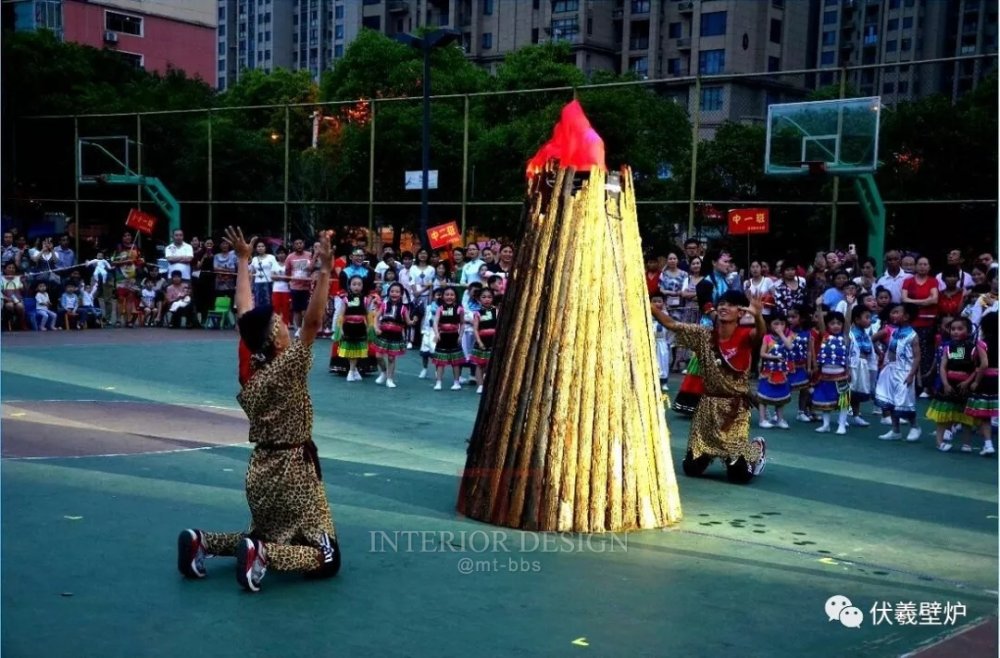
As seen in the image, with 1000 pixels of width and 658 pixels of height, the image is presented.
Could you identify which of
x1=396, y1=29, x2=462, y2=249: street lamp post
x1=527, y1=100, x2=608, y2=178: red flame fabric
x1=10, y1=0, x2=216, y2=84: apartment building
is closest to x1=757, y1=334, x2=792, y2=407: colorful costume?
x1=527, y1=100, x2=608, y2=178: red flame fabric

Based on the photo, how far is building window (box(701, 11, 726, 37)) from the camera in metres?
71.5

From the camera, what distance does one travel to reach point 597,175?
7.33m

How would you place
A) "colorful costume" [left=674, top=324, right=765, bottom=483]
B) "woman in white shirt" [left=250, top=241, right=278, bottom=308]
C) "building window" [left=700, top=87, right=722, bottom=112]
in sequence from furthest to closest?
"building window" [left=700, top=87, right=722, bottom=112]
"woman in white shirt" [left=250, top=241, right=278, bottom=308]
"colorful costume" [left=674, top=324, right=765, bottom=483]

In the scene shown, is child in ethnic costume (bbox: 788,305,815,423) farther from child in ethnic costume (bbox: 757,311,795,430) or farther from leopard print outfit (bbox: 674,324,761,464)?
leopard print outfit (bbox: 674,324,761,464)

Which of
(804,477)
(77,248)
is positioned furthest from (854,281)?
(77,248)

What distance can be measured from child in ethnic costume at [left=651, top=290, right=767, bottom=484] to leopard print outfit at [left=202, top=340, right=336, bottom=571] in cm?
376

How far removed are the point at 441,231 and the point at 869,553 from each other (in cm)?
1482

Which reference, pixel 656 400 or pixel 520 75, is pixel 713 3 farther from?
pixel 656 400

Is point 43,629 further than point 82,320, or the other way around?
point 82,320

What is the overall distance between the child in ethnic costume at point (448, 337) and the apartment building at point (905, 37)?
4865 centimetres

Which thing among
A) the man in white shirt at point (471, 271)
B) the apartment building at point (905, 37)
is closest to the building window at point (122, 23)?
the apartment building at point (905, 37)

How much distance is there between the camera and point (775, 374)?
12023 mm

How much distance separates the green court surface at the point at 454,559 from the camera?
5.22 meters

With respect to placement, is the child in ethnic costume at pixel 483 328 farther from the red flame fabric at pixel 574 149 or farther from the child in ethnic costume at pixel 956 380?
the red flame fabric at pixel 574 149
